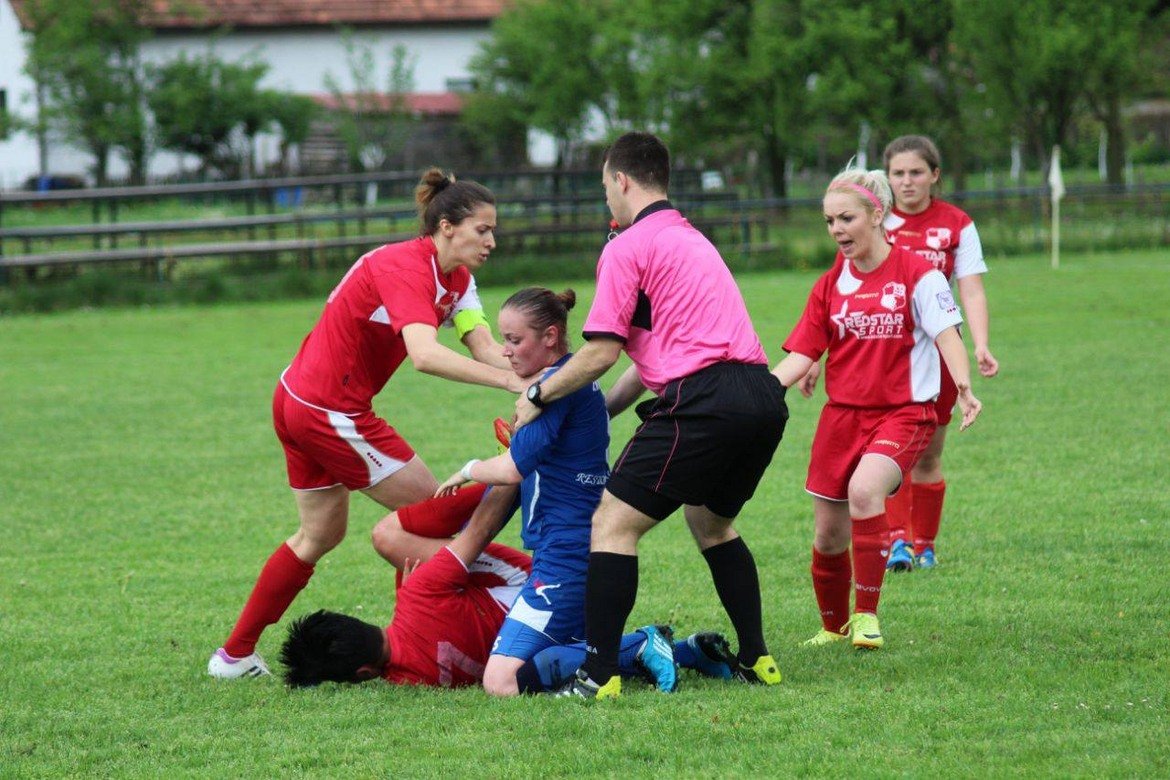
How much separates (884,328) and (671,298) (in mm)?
1259

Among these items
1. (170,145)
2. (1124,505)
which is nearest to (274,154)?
(170,145)

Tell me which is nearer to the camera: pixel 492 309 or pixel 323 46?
pixel 492 309

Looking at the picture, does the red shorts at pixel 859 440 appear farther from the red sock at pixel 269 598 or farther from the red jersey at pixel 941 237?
the red sock at pixel 269 598

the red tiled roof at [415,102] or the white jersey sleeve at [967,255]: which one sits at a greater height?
the red tiled roof at [415,102]

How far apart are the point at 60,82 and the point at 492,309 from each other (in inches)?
1135

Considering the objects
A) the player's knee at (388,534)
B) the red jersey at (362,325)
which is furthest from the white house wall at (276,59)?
the player's knee at (388,534)

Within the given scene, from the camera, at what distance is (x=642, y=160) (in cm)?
485

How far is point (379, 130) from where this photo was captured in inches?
1865

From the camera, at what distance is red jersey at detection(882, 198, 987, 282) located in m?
7.05

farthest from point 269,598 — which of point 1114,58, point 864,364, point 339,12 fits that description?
point 339,12

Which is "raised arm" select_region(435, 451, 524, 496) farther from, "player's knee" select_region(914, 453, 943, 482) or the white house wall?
the white house wall

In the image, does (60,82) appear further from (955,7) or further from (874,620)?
(874,620)

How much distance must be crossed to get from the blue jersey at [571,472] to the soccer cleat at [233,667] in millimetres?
1242

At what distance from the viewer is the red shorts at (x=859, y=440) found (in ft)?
18.2
